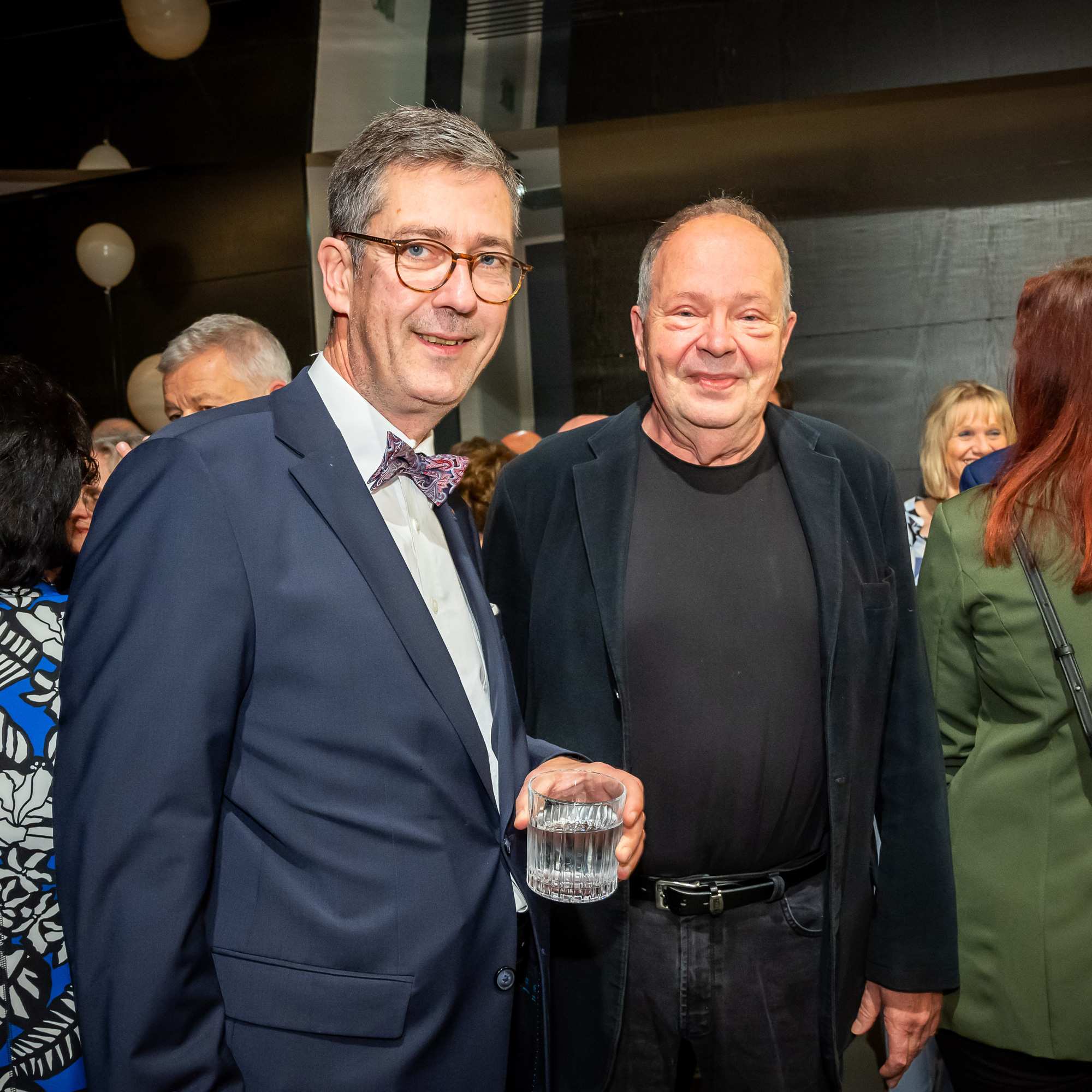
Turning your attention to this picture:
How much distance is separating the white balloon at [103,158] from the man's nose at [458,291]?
578 cm

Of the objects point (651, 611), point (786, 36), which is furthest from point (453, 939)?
point (786, 36)

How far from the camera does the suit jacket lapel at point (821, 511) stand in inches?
72.6

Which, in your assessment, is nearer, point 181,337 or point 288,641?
point 288,641

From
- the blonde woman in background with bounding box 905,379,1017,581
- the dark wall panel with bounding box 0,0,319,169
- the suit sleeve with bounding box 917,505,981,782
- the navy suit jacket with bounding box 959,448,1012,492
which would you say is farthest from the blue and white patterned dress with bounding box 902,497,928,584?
the dark wall panel with bounding box 0,0,319,169

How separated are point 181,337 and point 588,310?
3.40 meters

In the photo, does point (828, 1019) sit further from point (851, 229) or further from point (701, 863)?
point (851, 229)

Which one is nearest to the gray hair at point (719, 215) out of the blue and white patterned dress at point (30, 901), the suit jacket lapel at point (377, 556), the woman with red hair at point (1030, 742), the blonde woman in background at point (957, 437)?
the woman with red hair at point (1030, 742)

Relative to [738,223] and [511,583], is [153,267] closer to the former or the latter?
[511,583]

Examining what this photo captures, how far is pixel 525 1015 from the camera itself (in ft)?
4.90

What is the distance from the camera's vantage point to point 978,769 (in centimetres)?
189

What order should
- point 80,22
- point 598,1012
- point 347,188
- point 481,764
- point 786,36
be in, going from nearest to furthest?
1. point 481,764
2. point 347,188
3. point 598,1012
4. point 786,36
5. point 80,22

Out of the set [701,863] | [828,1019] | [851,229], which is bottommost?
[828,1019]

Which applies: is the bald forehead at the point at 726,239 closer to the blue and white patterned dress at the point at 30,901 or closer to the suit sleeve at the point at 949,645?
the suit sleeve at the point at 949,645

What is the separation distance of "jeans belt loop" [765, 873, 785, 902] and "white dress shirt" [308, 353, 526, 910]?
0.59 metres
